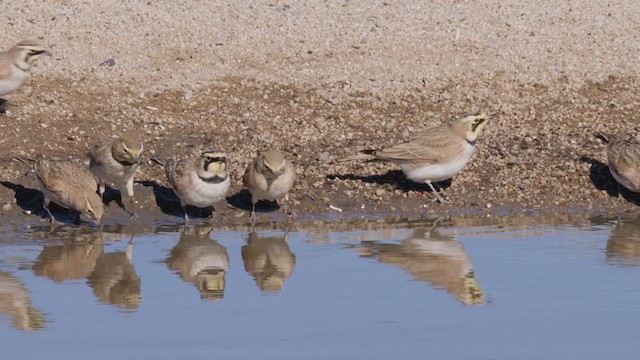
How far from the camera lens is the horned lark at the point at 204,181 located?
13414mm

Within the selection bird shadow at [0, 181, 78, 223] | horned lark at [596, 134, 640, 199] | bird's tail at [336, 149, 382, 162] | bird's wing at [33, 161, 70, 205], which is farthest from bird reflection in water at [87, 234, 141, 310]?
horned lark at [596, 134, 640, 199]

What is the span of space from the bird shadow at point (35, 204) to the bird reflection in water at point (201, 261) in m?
1.20

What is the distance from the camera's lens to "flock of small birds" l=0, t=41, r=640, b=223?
44.0 feet

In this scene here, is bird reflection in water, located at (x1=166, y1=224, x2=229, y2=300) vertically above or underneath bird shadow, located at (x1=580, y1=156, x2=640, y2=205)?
underneath

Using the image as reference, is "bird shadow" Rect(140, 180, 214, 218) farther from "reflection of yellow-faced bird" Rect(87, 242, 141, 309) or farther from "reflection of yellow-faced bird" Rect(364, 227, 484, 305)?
"reflection of yellow-faced bird" Rect(364, 227, 484, 305)

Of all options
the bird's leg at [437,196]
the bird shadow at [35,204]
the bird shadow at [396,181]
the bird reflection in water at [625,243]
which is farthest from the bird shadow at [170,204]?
the bird reflection in water at [625,243]

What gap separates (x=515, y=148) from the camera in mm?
15688

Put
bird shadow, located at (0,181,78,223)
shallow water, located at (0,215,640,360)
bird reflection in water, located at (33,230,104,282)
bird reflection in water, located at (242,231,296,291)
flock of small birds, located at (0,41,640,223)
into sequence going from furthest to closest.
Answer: bird shadow, located at (0,181,78,223), flock of small birds, located at (0,41,640,223), bird reflection in water, located at (33,230,104,282), bird reflection in water, located at (242,231,296,291), shallow water, located at (0,215,640,360)

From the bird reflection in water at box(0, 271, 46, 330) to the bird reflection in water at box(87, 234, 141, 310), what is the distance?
54cm

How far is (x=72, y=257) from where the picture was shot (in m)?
12.2

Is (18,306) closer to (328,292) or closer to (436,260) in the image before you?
(328,292)

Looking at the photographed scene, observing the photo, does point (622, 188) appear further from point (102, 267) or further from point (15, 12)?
point (15, 12)

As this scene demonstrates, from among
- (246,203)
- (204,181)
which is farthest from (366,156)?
(204,181)

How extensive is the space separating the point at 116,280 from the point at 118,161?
2.61 meters
